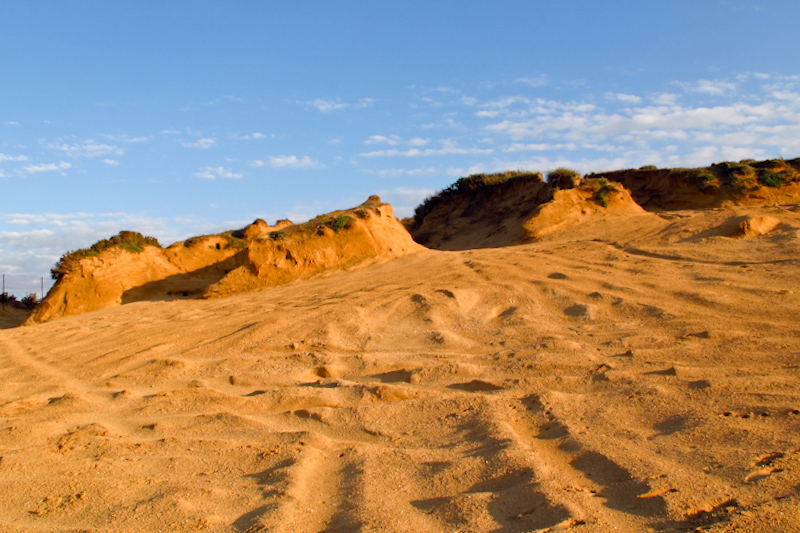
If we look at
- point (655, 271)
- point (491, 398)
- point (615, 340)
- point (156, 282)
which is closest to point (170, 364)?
point (491, 398)

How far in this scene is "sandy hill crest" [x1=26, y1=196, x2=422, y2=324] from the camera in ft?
37.1

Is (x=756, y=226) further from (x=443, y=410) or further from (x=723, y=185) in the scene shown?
(x=723, y=185)

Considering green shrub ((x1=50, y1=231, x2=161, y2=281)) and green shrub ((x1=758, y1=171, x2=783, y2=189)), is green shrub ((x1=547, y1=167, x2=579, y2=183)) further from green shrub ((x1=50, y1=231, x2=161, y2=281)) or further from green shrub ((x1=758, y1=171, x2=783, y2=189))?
green shrub ((x1=50, y1=231, x2=161, y2=281))

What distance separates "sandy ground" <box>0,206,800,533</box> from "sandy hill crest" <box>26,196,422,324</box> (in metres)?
3.29

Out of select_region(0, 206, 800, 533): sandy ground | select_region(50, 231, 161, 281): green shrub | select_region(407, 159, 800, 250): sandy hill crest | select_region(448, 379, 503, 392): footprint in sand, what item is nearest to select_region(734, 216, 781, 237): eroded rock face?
select_region(0, 206, 800, 533): sandy ground

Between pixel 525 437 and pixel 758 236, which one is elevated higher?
pixel 758 236

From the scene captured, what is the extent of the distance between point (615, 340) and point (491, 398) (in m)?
1.68

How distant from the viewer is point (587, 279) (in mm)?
7465

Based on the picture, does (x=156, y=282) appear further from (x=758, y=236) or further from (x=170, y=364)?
(x=758, y=236)

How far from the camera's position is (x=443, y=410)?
13.7ft

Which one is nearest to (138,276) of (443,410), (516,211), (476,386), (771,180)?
(476,386)

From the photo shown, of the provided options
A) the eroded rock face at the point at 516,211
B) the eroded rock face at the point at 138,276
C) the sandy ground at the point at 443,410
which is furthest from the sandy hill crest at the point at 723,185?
the eroded rock face at the point at 138,276

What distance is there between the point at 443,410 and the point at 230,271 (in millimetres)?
8851

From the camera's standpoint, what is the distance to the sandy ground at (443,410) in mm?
2814
